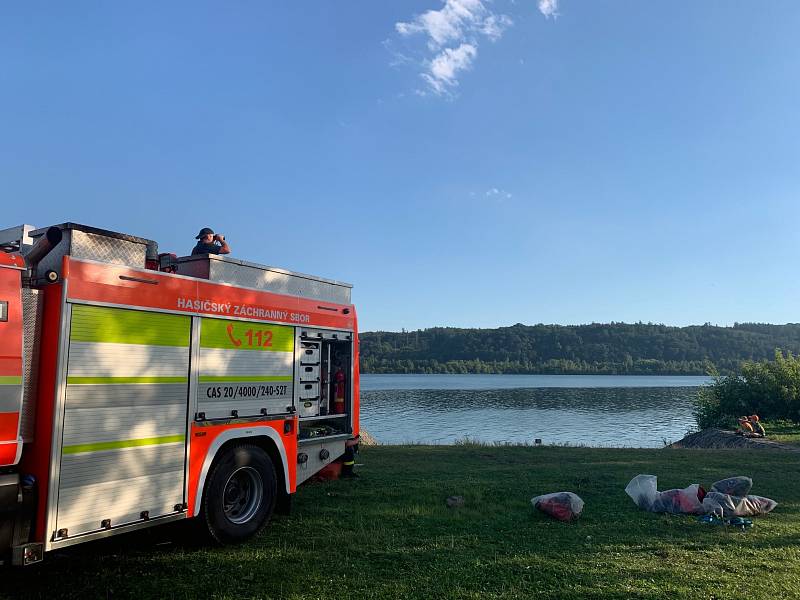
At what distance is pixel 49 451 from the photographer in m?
4.88

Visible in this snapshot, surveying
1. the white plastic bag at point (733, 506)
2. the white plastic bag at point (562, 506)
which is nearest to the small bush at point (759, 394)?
the white plastic bag at point (733, 506)

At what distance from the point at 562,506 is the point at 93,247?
20.6 ft

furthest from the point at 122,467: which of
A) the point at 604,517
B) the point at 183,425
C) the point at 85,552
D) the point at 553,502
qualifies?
the point at 604,517

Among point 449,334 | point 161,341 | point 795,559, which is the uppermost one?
point 449,334

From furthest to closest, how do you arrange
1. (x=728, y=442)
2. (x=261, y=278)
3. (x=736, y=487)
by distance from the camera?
(x=728, y=442)
(x=736, y=487)
(x=261, y=278)

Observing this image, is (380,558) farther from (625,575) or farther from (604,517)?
(604,517)

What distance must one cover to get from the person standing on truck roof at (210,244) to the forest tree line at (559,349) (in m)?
96.4

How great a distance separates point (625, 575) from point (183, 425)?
14.9ft

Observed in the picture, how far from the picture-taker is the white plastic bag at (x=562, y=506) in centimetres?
784

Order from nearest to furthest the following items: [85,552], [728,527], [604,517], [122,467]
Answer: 1. [122,467]
2. [85,552]
3. [728,527]
4. [604,517]

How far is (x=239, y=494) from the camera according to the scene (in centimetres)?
700

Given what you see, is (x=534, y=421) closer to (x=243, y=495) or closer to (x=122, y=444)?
(x=243, y=495)

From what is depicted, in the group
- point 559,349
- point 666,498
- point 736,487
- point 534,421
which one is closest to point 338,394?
point 666,498

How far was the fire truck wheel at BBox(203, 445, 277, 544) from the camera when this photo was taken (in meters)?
6.50
